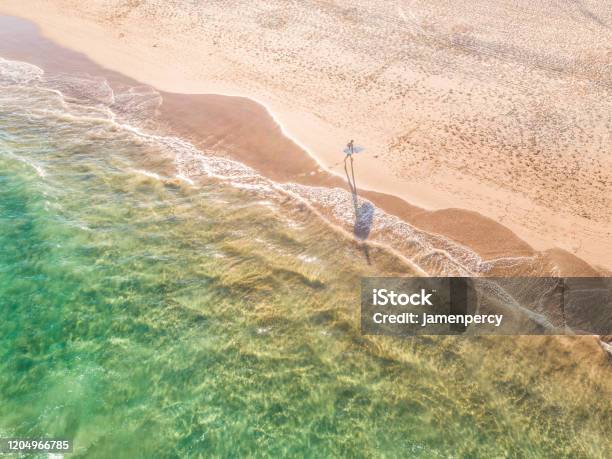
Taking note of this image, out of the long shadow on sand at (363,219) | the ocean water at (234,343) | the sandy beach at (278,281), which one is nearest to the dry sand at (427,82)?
the sandy beach at (278,281)

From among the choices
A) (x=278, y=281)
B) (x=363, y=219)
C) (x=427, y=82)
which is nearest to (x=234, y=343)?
(x=278, y=281)

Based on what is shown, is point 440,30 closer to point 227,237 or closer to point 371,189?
point 371,189

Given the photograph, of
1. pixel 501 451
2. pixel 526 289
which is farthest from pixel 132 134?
pixel 501 451

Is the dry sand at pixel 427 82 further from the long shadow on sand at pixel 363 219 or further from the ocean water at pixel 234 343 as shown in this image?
the ocean water at pixel 234 343

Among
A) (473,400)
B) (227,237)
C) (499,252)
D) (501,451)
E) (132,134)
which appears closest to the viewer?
(501,451)

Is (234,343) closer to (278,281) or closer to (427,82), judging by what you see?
(278,281)

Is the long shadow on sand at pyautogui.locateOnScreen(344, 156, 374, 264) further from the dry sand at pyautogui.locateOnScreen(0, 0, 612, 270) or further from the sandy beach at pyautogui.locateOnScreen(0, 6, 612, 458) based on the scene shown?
the dry sand at pyautogui.locateOnScreen(0, 0, 612, 270)
